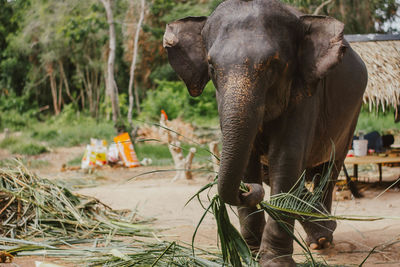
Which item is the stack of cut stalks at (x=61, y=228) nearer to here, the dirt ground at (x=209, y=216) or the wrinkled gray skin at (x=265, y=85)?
the dirt ground at (x=209, y=216)

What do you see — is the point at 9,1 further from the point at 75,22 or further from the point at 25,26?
the point at 75,22

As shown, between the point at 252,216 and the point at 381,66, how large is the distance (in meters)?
5.50

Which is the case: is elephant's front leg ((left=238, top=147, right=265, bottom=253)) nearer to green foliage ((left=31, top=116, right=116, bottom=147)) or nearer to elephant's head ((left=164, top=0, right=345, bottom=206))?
elephant's head ((left=164, top=0, right=345, bottom=206))

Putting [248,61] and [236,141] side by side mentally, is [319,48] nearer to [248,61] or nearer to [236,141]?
[248,61]

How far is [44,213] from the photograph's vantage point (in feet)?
15.5

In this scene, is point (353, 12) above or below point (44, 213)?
above

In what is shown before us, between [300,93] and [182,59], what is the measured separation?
0.92 meters

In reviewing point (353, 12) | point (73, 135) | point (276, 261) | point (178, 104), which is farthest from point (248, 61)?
point (178, 104)

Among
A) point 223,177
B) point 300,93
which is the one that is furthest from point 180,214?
point 223,177

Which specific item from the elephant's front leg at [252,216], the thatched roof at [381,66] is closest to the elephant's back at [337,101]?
the elephant's front leg at [252,216]

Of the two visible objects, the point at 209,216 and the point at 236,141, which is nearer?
the point at 236,141

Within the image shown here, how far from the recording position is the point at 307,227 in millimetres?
4645

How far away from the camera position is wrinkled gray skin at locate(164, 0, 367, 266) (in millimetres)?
2699

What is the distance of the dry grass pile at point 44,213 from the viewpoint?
14.9 feet
